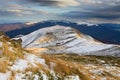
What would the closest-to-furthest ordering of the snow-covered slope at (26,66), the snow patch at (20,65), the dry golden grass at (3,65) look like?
the dry golden grass at (3,65) → the snow-covered slope at (26,66) → the snow patch at (20,65)

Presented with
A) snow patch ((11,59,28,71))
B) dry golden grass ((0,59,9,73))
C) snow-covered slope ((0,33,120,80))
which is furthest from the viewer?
snow patch ((11,59,28,71))

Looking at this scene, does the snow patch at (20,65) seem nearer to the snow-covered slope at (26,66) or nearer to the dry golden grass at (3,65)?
the snow-covered slope at (26,66)

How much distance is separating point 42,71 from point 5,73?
9229 millimetres

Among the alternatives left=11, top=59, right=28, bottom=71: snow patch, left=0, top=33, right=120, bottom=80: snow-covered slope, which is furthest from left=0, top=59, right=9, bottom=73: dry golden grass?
left=11, top=59, right=28, bottom=71: snow patch

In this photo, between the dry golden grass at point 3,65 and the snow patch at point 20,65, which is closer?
the dry golden grass at point 3,65

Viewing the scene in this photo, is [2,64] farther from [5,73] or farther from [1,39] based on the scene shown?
[1,39]

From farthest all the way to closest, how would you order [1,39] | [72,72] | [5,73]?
1. [72,72]
2. [1,39]
3. [5,73]

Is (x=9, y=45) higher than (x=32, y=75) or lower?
higher

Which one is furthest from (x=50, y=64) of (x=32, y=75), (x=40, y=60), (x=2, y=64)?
(x=2, y=64)

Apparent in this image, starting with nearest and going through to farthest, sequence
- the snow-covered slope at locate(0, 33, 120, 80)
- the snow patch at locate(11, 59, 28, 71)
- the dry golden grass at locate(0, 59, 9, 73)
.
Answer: the dry golden grass at locate(0, 59, 9, 73) → the snow-covered slope at locate(0, 33, 120, 80) → the snow patch at locate(11, 59, 28, 71)

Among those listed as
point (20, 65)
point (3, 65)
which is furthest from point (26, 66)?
point (3, 65)

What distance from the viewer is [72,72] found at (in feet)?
225

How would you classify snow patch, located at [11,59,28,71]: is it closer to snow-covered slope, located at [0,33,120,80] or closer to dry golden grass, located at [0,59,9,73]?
snow-covered slope, located at [0,33,120,80]

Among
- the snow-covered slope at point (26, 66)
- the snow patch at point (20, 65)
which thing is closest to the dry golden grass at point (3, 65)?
the snow-covered slope at point (26, 66)
